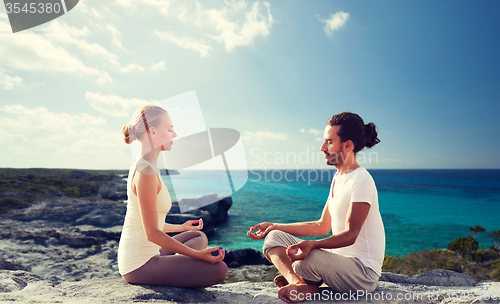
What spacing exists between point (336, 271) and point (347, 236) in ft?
1.18

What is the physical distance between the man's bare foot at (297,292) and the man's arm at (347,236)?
0.37 metres

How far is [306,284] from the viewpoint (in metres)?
2.17

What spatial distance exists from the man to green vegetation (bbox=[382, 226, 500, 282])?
234 inches

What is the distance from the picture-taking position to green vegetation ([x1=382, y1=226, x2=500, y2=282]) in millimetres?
6824

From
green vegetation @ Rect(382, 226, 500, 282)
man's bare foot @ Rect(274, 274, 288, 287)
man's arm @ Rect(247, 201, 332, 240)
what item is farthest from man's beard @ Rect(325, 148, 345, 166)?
green vegetation @ Rect(382, 226, 500, 282)

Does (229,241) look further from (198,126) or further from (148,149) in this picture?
(148,149)

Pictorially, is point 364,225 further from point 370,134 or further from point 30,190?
point 30,190

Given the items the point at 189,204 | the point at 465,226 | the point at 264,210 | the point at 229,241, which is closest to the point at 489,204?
the point at 465,226

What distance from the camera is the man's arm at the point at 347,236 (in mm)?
1942

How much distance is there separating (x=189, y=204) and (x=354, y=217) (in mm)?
→ 17741

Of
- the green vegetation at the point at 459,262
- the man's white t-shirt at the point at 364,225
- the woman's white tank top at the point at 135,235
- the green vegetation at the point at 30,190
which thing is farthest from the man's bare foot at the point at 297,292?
the green vegetation at the point at 30,190

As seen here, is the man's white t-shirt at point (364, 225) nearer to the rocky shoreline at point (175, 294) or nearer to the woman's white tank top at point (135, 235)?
the rocky shoreline at point (175, 294)

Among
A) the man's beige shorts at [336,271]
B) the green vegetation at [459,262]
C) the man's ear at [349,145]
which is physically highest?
the man's ear at [349,145]

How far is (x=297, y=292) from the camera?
2.14 m
